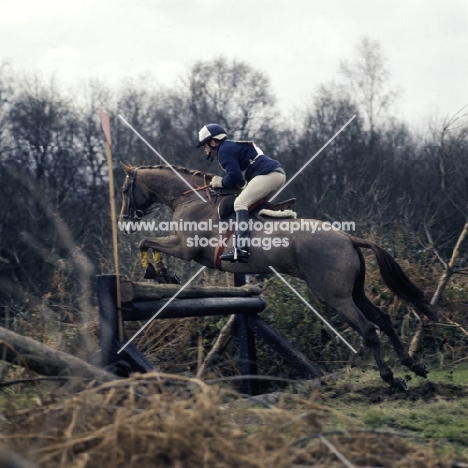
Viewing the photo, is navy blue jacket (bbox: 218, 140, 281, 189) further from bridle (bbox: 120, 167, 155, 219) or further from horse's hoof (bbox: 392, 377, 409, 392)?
horse's hoof (bbox: 392, 377, 409, 392)

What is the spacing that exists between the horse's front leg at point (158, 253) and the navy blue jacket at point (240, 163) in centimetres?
87

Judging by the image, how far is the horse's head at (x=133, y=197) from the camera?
9305 millimetres

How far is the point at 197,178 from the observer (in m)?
9.16

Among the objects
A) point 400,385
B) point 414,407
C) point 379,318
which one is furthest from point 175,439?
point 379,318

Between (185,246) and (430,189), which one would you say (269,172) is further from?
(430,189)

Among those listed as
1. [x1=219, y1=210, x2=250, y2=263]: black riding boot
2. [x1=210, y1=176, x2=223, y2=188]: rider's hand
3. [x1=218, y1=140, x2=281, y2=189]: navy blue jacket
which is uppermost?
[x1=218, y1=140, x2=281, y2=189]: navy blue jacket

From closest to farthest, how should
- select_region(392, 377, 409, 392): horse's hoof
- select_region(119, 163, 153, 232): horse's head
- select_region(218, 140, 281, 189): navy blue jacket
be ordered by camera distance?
select_region(392, 377, 409, 392): horse's hoof
select_region(218, 140, 281, 189): navy blue jacket
select_region(119, 163, 153, 232): horse's head

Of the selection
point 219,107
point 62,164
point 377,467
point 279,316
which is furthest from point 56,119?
point 377,467

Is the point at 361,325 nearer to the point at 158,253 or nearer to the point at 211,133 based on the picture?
the point at 158,253

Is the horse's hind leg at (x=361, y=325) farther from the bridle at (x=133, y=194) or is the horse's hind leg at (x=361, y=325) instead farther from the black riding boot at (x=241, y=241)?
the bridle at (x=133, y=194)

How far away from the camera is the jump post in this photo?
22.7ft

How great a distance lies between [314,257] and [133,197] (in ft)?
7.89

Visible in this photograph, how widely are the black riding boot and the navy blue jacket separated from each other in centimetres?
39

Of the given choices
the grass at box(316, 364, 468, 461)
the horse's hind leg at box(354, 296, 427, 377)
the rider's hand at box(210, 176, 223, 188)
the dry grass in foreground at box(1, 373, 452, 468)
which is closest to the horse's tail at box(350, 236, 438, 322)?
the horse's hind leg at box(354, 296, 427, 377)
